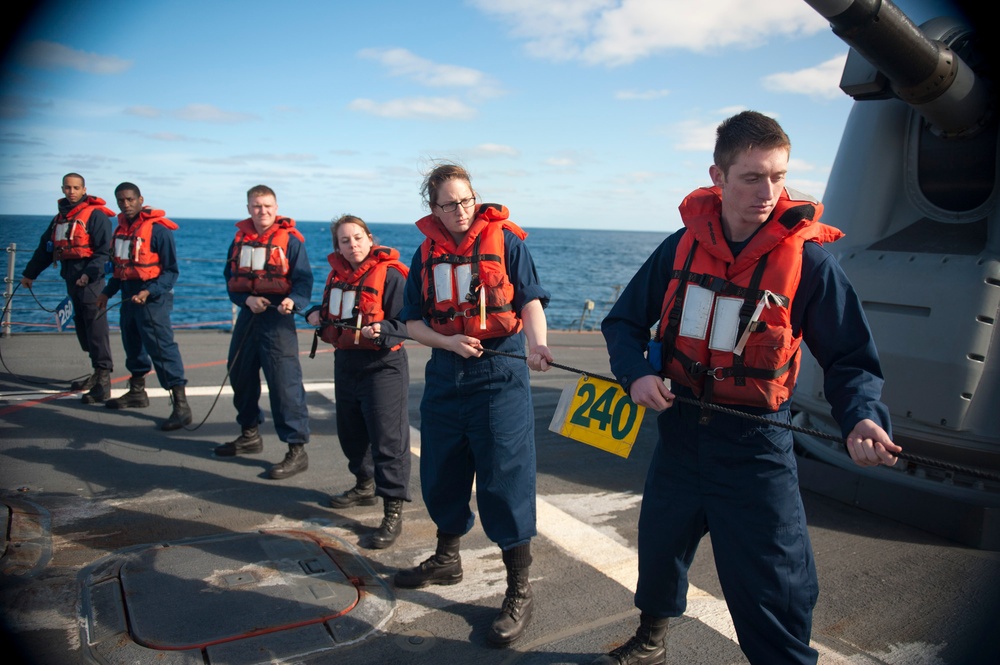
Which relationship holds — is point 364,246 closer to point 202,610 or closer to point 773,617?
point 202,610

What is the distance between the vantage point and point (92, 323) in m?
7.41

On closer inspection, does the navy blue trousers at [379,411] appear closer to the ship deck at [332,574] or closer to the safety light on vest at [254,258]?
the ship deck at [332,574]

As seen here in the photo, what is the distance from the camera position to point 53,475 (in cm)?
511

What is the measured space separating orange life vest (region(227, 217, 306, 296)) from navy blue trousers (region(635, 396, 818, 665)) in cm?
380

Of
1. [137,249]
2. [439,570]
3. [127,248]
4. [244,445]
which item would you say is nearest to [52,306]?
[127,248]

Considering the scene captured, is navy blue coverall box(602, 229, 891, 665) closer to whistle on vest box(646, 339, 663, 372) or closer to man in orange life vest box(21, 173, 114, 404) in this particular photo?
whistle on vest box(646, 339, 663, 372)

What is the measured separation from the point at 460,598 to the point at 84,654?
169 cm

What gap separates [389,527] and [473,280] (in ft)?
5.78

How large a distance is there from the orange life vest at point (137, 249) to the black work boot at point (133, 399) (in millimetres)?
A: 1093

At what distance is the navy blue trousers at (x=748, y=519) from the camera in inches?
96.1

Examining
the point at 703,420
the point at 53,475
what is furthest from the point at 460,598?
the point at 53,475

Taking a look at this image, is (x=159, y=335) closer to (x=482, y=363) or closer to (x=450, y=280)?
(x=450, y=280)

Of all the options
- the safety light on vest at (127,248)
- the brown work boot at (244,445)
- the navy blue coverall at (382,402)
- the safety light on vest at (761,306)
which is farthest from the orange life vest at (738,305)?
the safety light on vest at (127,248)

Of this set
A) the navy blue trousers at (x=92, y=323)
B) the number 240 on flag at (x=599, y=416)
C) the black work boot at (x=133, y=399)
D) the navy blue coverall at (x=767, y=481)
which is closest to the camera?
the navy blue coverall at (x=767, y=481)
